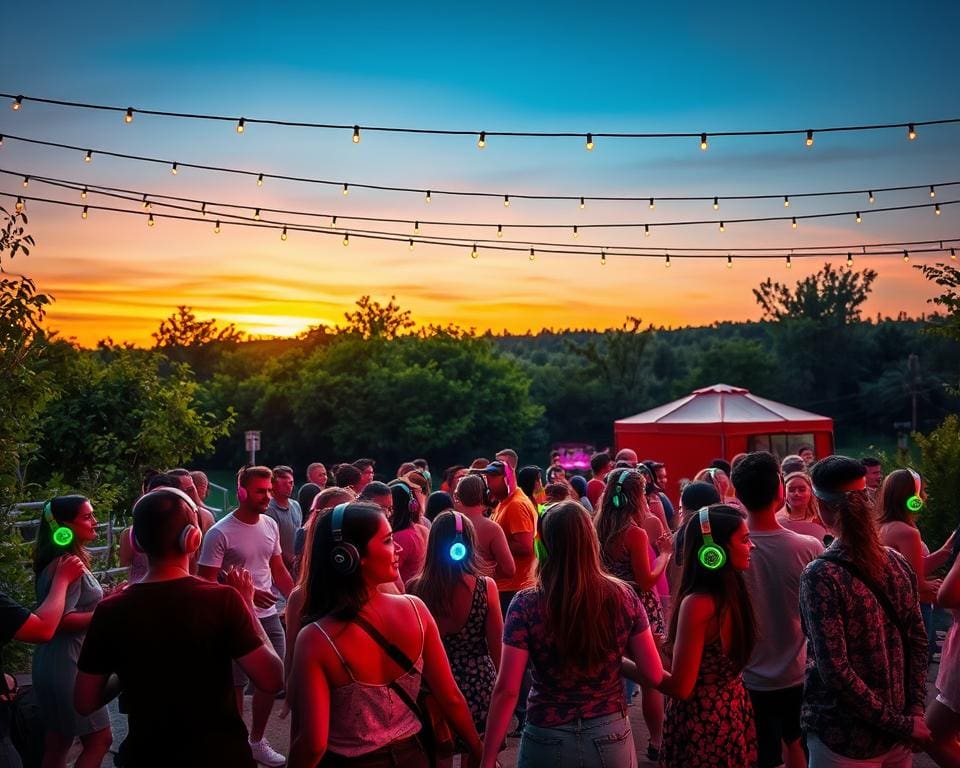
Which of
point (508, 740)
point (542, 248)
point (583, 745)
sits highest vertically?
point (542, 248)

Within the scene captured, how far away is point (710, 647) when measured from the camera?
12.4 feet

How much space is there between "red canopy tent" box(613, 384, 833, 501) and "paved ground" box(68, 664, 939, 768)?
40.7 ft

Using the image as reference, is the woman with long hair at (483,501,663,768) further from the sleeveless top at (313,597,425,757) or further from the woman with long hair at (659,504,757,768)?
the sleeveless top at (313,597,425,757)

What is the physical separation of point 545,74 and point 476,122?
1.27 meters

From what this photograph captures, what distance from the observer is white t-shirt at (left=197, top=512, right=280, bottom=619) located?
21.2 feet

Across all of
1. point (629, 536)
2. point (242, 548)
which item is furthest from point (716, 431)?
point (242, 548)

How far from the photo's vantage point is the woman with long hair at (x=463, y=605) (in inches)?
192

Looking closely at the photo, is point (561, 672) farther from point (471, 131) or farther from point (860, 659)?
point (471, 131)

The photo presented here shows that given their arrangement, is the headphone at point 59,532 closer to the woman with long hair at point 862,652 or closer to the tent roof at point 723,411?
the woman with long hair at point 862,652

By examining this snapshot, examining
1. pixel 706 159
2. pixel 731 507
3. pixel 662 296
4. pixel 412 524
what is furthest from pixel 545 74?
pixel 662 296

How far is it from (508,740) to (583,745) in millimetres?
3947

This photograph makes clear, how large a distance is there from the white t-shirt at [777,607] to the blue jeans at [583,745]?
134cm

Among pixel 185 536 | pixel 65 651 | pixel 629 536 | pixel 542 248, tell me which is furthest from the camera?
pixel 542 248

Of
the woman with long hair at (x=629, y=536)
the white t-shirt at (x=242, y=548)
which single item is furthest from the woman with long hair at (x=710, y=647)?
the white t-shirt at (x=242, y=548)
